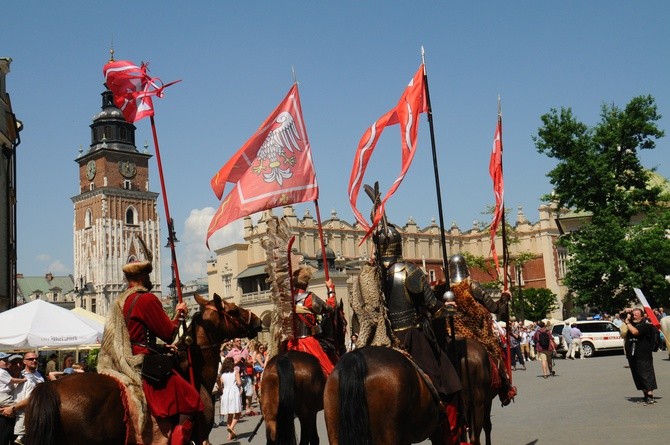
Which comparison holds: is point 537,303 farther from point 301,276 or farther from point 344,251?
point 301,276

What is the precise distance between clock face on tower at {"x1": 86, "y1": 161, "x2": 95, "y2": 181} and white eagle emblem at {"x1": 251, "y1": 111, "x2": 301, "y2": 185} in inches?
4526

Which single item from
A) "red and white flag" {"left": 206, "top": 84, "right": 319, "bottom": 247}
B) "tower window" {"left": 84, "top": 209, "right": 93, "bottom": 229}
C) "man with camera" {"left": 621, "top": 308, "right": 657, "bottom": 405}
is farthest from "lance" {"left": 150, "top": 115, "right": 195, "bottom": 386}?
"tower window" {"left": 84, "top": 209, "right": 93, "bottom": 229}

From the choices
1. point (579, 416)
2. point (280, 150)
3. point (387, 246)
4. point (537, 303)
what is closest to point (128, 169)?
point (537, 303)

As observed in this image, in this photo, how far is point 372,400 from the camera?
21.4 ft

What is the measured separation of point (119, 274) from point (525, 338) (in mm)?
84362

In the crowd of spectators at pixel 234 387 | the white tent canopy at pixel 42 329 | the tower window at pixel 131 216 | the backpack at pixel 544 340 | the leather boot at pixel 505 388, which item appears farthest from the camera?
the tower window at pixel 131 216

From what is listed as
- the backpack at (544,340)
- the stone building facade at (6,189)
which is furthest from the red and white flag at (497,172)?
the stone building facade at (6,189)

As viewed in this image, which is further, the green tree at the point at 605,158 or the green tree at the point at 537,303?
the green tree at the point at 537,303

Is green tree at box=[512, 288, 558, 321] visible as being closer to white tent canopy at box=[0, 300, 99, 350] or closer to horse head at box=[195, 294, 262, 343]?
white tent canopy at box=[0, 300, 99, 350]

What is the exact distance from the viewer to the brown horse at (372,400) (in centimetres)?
642

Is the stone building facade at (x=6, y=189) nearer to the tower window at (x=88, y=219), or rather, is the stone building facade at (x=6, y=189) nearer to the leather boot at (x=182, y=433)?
the leather boot at (x=182, y=433)

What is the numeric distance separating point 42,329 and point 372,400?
11.7 metres

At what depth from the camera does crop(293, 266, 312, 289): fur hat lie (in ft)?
38.0

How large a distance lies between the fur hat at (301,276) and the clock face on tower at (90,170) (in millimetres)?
115254
